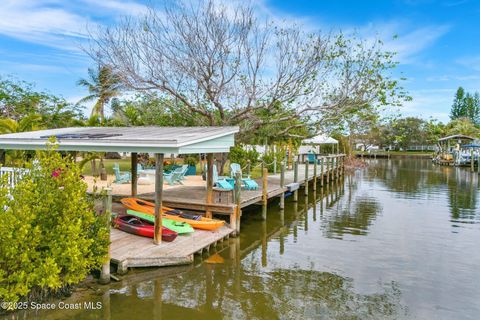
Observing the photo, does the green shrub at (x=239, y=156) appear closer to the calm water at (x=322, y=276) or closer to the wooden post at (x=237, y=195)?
the calm water at (x=322, y=276)

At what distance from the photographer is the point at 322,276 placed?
827cm

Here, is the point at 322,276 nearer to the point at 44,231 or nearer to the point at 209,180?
the point at 209,180

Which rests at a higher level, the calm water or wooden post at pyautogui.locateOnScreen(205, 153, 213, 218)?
wooden post at pyautogui.locateOnScreen(205, 153, 213, 218)

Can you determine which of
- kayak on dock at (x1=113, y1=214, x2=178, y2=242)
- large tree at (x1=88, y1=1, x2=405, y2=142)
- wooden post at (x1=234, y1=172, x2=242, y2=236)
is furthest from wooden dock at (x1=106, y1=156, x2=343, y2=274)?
large tree at (x1=88, y1=1, x2=405, y2=142)

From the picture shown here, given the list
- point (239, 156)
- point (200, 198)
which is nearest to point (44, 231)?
point (200, 198)

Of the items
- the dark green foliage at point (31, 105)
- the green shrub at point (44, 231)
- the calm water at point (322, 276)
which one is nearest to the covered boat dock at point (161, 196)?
the calm water at point (322, 276)

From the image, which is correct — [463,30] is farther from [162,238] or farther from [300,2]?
[162,238]

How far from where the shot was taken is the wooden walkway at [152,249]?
777 centimetres

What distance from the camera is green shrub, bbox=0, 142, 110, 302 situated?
5363mm

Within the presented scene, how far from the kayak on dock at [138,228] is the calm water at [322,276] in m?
0.98

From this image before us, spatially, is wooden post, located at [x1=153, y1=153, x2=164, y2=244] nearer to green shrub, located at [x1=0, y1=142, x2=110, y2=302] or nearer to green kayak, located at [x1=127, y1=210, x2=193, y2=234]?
green kayak, located at [x1=127, y1=210, x2=193, y2=234]

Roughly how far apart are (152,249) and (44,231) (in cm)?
286

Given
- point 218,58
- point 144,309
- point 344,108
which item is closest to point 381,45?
point 344,108

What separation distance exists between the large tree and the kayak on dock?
861 cm
